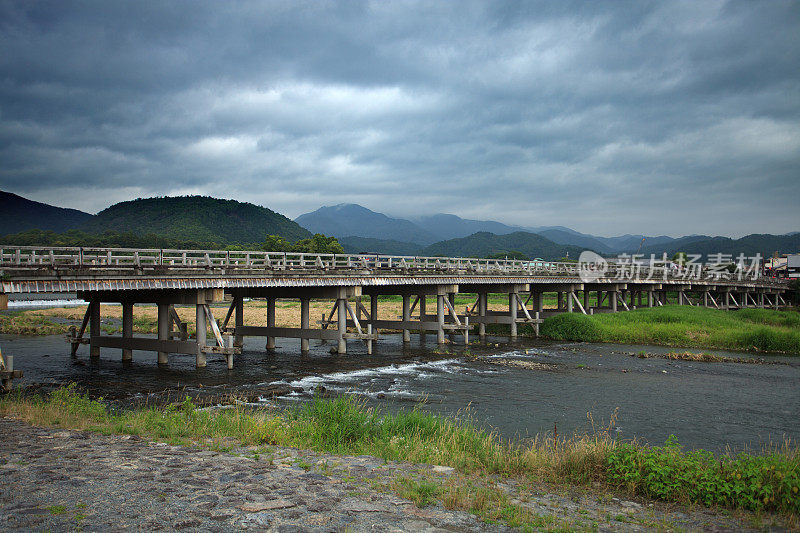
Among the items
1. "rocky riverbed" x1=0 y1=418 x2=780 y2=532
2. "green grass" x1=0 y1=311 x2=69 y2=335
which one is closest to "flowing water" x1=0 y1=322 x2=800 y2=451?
"green grass" x1=0 y1=311 x2=69 y2=335

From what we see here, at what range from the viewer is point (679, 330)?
148ft

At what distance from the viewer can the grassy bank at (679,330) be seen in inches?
1634

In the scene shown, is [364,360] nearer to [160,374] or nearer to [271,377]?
[271,377]

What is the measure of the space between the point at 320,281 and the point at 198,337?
25.7ft

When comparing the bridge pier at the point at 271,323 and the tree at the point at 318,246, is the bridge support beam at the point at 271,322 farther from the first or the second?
the tree at the point at 318,246

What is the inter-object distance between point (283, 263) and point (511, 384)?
1425 centimetres

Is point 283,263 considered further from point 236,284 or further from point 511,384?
point 511,384

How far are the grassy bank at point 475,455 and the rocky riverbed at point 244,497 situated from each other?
1.54 feet

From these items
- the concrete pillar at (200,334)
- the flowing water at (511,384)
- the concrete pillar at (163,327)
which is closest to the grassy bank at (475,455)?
the flowing water at (511,384)

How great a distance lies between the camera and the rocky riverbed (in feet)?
25.8

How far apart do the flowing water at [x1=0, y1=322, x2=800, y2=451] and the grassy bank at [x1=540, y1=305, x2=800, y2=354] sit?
186 inches

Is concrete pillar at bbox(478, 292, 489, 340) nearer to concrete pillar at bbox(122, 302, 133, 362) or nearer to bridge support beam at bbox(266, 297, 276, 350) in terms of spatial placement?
bridge support beam at bbox(266, 297, 276, 350)

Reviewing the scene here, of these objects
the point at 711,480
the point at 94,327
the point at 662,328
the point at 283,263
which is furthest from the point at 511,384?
the point at 662,328

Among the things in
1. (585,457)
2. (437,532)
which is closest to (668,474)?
(585,457)
